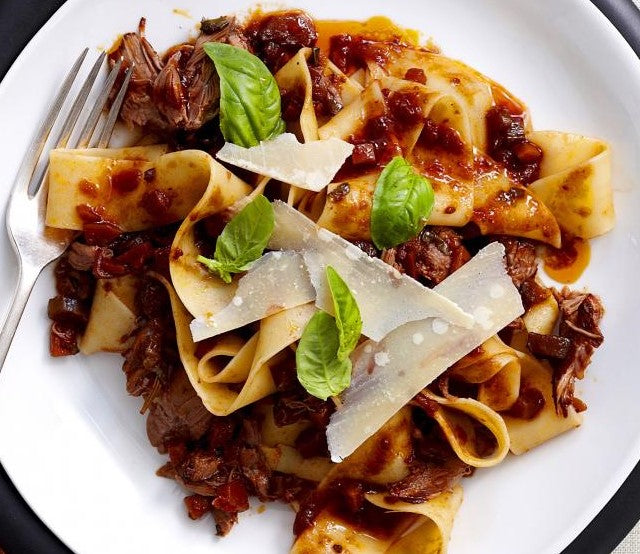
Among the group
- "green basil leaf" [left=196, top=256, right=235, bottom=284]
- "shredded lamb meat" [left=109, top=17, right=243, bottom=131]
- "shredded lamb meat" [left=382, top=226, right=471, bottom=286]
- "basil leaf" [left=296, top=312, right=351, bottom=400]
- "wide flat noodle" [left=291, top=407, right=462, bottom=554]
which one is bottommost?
"wide flat noodle" [left=291, top=407, right=462, bottom=554]

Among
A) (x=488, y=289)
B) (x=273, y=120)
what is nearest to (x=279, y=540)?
(x=488, y=289)

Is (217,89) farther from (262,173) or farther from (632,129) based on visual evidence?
(632,129)

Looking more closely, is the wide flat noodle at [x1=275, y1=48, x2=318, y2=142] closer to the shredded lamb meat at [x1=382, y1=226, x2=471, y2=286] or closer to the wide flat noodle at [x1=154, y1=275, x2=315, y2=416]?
the shredded lamb meat at [x1=382, y1=226, x2=471, y2=286]

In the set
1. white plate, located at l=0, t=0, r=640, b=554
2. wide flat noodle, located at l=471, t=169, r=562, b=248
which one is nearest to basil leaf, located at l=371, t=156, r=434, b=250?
wide flat noodle, located at l=471, t=169, r=562, b=248

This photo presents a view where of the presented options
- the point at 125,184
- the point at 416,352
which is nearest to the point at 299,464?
the point at 416,352

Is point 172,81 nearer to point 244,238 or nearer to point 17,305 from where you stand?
point 244,238
